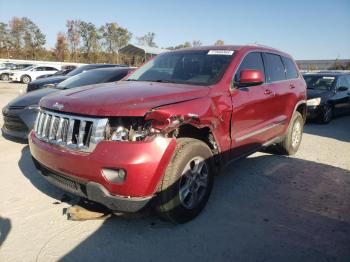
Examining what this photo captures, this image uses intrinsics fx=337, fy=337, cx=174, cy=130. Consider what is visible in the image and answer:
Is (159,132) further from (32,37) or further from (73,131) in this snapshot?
(32,37)

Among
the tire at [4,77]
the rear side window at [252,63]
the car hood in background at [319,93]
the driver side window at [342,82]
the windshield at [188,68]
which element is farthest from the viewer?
the tire at [4,77]

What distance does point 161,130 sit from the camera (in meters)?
3.04

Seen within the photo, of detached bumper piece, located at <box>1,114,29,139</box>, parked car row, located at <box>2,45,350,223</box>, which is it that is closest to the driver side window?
parked car row, located at <box>2,45,350,223</box>

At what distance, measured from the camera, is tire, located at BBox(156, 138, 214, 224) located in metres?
3.15

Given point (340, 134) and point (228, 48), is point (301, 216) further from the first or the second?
point (340, 134)

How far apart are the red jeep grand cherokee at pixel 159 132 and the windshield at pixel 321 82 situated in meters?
7.15

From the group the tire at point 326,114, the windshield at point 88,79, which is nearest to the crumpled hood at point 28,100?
the windshield at point 88,79

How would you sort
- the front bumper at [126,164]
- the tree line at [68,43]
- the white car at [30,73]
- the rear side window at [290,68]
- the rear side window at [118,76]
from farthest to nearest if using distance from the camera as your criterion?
the tree line at [68,43], the white car at [30,73], the rear side window at [118,76], the rear side window at [290,68], the front bumper at [126,164]

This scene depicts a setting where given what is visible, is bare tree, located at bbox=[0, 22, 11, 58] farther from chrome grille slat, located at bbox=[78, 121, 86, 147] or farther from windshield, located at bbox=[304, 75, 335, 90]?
chrome grille slat, located at bbox=[78, 121, 86, 147]

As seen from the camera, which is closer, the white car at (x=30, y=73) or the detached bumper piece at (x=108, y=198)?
the detached bumper piece at (x=108, y=198)

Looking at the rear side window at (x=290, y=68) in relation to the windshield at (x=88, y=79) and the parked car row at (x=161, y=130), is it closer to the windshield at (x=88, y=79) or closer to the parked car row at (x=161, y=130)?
the parked car row at (x=161, y=130)

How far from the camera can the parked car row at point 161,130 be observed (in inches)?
116

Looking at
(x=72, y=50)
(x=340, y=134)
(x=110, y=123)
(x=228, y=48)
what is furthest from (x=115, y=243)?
(x=72, y=50)

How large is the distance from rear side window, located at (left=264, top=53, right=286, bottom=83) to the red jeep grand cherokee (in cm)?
47
